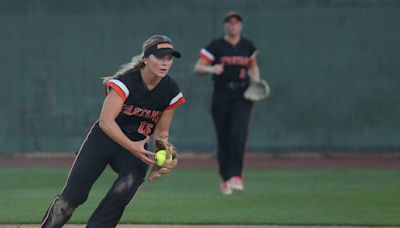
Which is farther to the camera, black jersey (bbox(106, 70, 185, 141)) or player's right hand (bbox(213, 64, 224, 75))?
player's right hand (bbox(213, 64, 224, 75))

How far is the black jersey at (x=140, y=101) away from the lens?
6.97 m

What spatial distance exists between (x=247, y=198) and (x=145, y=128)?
14.3ft

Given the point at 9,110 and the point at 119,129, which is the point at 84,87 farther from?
the point at 119,129

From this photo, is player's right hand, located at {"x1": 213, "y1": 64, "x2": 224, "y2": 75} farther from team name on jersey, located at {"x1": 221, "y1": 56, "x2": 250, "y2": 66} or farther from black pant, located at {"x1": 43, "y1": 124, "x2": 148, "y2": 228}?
black pant, located at {"x1": 43, "y1": 124, "x2": 148, "y2": 228}

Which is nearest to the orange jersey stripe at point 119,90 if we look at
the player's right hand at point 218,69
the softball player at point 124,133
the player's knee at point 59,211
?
the softball player at point 124,133

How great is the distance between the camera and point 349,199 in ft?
37.0

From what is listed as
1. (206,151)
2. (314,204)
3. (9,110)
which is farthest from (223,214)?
(9,110)

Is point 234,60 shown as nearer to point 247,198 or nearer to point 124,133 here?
point 247,198

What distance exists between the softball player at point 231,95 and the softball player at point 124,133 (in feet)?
14.7

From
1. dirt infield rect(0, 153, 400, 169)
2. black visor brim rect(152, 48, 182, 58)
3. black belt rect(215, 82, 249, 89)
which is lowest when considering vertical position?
dirt infield rect(0, 153, 400, 169)

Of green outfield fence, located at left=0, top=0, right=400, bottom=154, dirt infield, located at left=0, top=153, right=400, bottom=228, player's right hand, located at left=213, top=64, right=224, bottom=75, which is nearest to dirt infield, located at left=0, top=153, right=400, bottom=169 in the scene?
dirt infield, located at left=0, top=153, right=400, bottom=228

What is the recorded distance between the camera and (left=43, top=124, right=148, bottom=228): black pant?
22.5 ft

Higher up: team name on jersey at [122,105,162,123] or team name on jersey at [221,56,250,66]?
team name on jersey at [122,105,162,123]

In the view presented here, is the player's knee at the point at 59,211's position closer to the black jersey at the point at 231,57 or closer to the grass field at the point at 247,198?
the grass field at the point at 247,198
